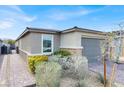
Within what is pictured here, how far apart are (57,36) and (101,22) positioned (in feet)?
12.7

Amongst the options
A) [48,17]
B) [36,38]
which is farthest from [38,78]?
[48,17]

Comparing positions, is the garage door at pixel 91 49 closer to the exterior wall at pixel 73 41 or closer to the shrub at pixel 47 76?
the exterior wall at pixel 73 41

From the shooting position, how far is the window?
9.18 meters

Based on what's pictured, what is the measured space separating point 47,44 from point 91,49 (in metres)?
4.02

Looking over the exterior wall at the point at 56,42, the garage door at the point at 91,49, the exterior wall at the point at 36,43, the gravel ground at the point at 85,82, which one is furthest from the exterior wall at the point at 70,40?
the gravel ground at the point at 85,82

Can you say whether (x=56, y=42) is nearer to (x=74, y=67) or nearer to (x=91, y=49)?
(x=91, y=49)

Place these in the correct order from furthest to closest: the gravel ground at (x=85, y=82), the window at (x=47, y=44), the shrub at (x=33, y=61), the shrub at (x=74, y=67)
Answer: the window at (x=47, y=44), the shrub at (x=33, y=61), the shrub at (x=74, y=67), the gravel ground at (x=85, y=82)

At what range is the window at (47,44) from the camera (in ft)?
30.1

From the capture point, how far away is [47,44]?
372 inches

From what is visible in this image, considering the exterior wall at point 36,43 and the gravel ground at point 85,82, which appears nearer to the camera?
the gravel ground at point 85,82

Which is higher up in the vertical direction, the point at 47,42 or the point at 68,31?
the point at 68,31

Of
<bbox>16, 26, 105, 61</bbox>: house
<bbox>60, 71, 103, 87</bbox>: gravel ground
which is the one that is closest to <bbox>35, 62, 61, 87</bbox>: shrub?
<bbox>60, 71, 103, 87</bbox>: gravel ground
